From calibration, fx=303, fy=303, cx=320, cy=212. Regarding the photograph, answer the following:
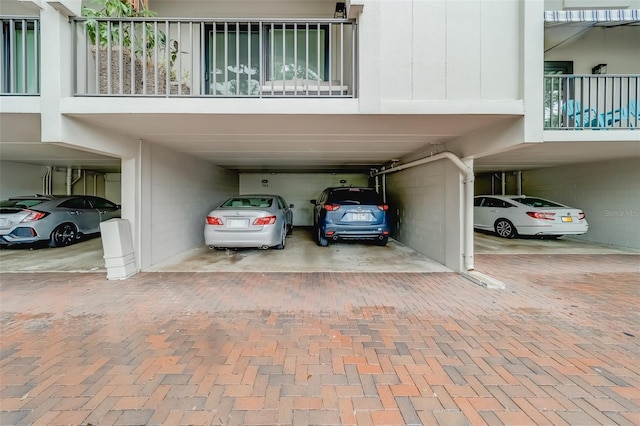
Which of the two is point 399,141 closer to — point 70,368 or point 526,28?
point 526,28

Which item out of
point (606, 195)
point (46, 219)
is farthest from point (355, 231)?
point (46, 219)

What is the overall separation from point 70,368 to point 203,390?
3.85 ft

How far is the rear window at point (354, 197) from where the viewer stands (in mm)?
7169

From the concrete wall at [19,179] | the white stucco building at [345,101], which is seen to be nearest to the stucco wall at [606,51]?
the white stucco building at [345,101]

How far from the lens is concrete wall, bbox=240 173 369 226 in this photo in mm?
12359

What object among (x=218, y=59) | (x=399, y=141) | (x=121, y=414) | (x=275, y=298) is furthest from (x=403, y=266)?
(x=218, y=59)

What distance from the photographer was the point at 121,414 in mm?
1896

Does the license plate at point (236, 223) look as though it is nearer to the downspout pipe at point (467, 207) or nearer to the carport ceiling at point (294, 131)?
the carport ceiling at point (294, 131)

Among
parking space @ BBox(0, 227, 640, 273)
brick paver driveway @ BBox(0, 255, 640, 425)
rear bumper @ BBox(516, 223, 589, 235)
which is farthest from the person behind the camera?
rear bumper @ BBox(516, 223, 589, 235)

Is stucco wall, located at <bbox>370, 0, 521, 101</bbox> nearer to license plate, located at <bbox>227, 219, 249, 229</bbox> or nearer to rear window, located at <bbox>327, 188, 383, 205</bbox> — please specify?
rear window, located at <bbox>327, 188, 383, 205</bbox>

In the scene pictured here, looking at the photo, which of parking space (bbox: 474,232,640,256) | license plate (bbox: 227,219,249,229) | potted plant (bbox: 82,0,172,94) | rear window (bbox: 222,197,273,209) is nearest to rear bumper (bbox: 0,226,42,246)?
rear window (bbox: 222,197,273,209)

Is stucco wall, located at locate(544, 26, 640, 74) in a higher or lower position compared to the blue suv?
higher

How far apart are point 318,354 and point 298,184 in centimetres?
1009

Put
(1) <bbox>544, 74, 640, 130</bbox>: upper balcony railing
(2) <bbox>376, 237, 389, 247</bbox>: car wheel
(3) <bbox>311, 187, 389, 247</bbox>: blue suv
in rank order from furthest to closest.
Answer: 1. (2) <bbox>376, 237, 389, 247</bbox>: car wheel
2. (3) <bbox>311, 187, 389, 247</bbox>: blue suv
3. (1) <bbox>544, 74, 640, 130</bbox>: upper balcony railing
